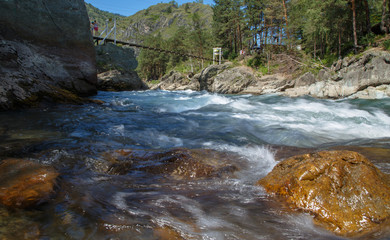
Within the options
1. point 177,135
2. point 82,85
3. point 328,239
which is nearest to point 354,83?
point 177,135

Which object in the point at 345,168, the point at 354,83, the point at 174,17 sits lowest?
the point at 345,168

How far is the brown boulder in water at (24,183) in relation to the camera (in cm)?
190

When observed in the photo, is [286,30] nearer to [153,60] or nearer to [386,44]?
[386,44]

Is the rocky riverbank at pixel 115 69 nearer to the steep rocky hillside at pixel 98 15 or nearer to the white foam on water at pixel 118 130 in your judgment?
the white foam on water at pixel 118 130

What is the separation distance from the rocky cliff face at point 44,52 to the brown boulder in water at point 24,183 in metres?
5.18

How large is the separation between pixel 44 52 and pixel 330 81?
16.0 metres

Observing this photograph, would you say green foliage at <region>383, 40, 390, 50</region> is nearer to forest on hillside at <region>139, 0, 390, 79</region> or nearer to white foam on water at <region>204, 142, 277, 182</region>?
forest on hillside at <region>139, 0, 390, 79</region>

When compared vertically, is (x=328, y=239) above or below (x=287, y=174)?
below

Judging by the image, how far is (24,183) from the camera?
2.15m

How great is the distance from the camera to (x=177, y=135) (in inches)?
214

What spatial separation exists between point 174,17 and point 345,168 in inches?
6510

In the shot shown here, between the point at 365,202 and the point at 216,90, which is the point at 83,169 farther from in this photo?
the point at 216,90

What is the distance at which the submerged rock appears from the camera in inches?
118

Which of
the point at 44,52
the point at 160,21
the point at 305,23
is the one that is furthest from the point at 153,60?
the point at 160,21
